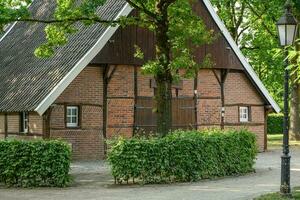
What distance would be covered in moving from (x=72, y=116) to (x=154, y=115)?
3454 mm

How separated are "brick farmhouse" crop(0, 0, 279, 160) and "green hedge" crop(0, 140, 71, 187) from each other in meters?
4.99

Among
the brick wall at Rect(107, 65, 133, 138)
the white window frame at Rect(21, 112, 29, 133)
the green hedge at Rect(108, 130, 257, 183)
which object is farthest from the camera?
the brick wall at Rect(107, 65, 133, 138)

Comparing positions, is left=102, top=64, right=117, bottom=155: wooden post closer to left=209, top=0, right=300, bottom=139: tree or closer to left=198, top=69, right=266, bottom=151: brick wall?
left=198, top=69, right=266, bottom=151: brick wall

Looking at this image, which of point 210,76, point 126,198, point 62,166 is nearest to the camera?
point 126,198

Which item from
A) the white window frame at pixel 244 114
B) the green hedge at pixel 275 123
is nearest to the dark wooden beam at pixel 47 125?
the white window frame at pixel 244 114

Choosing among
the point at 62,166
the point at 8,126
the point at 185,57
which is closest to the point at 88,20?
the point at 185,57

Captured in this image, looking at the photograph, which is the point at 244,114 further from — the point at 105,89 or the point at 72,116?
the point at 72,116

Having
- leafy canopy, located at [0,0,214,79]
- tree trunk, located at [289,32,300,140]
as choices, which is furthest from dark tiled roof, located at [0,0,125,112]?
tree trunk, located at [289,32,300,140]

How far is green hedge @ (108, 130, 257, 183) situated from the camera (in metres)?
15.5

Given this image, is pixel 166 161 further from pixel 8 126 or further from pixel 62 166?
pixel 8 126

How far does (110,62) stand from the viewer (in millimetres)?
22531

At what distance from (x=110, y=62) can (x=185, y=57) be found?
19.7ft

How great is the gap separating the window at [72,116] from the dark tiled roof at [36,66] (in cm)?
141

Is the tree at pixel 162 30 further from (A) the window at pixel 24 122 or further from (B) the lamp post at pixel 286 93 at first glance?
(A) the window at pixel 24 122
